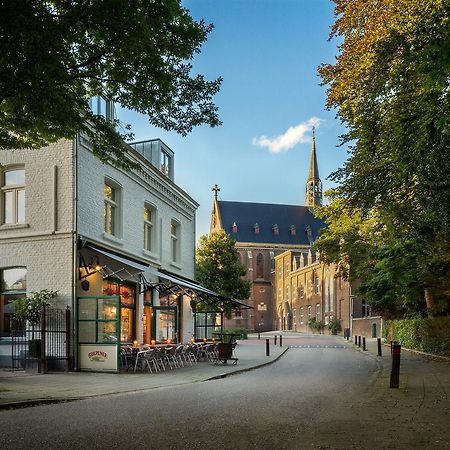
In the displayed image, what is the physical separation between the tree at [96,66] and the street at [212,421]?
5397 millimetres

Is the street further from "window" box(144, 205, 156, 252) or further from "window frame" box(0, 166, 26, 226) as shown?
"window" box(144, 205, 156, 252)

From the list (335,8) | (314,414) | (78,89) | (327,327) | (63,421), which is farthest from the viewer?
(327,327)

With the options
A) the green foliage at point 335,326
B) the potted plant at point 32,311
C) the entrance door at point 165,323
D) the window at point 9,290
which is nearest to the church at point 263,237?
the green foliage at point 335,326

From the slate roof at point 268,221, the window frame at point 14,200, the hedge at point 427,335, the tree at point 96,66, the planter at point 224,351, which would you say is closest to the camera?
the tree at point 96,66

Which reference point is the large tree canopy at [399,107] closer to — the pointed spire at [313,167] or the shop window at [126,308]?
the shop window at [126,308]

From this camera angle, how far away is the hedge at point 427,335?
23.7 meters

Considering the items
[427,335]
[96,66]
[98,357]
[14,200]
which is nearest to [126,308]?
[98,357]

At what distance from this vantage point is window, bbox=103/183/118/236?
21.0 m

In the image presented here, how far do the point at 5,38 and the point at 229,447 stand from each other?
7009 millimetres

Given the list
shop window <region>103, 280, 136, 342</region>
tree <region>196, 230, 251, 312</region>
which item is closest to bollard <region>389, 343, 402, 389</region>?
shop window <region>103, 280, 136, 342</region>

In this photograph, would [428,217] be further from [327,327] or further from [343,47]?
[327,327]

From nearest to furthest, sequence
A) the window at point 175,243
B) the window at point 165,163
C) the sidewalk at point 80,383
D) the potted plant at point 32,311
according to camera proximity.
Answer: the sidewalk at point 80,383 → the potted plant at point 32,311 → the window at point 165,163 → the window at point 175,243

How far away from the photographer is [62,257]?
18.1m

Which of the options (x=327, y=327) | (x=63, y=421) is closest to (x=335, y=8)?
(x=63, y=421)
